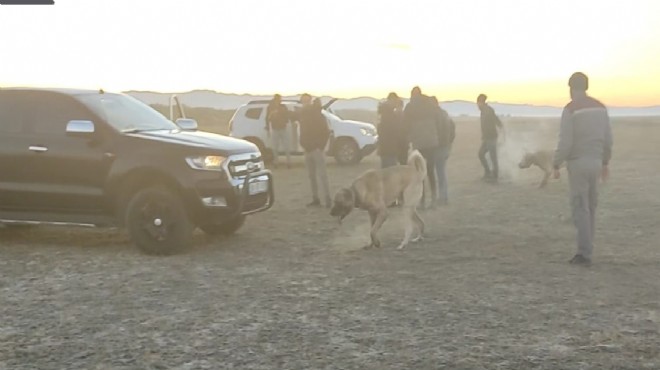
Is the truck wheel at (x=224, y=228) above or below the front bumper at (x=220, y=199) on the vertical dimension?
below

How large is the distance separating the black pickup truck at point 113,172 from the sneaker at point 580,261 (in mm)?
3648

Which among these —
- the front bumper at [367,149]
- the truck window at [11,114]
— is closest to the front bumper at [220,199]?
the truck window at [11,114]

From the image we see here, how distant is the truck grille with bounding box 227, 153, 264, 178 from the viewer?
859 cm

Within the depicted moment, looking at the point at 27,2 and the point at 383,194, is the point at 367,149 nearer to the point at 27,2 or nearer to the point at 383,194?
the point at 383,194

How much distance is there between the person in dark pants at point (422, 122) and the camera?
39.6 feet

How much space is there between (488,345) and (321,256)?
11.4ft

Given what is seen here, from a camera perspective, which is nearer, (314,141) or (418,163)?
(418,163)

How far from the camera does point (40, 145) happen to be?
870 centimetres

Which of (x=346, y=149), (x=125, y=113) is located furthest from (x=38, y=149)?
(x=346, y=149)

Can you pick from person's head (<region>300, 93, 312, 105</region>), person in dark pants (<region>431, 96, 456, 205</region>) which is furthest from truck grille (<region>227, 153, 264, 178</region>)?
person in dark pants (<region>431, 96, 456, 205</region>)

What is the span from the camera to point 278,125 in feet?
64.0

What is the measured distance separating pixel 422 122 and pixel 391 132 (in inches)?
21.0

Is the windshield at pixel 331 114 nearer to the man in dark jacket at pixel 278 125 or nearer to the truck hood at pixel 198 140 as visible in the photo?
the man in dark jacket at pixel 278 125

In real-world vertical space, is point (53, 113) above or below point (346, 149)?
above
